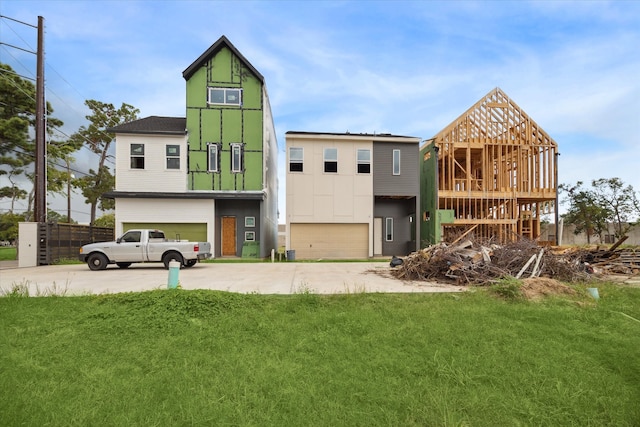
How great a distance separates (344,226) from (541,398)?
1685 centimetres

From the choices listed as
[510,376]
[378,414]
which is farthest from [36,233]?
[510,376]

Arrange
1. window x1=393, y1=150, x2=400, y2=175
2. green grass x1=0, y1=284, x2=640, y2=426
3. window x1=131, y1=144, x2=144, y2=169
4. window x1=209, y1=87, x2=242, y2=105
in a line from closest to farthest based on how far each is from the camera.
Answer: green grass x1=0, y1=284, x2=640, y2=426
window x1=131, y1=144, x2=144, y2=169
window x1=209, y1=87, x2=242, y2=105
window x1=393, y1=150, x2=400, y2=175

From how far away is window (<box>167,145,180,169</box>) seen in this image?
18750 millimetres

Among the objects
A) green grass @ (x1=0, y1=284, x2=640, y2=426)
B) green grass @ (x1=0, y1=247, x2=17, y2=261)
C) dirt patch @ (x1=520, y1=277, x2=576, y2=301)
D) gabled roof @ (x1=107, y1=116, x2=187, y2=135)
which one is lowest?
green grass @ (x1=0, y1=247, x2=17, y2=261)

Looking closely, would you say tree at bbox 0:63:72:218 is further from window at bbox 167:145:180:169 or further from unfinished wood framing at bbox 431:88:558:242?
unfinished wood framing at bbox 431:88:558:242

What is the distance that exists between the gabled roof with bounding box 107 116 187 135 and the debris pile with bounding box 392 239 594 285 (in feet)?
51.5

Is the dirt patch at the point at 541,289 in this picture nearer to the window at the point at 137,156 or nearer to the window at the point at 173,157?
the window at the point at 173,157

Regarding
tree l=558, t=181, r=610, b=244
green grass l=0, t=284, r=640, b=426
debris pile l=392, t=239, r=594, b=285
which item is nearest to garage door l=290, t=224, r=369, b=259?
debris pile l=392, t=239, r=594, b=285

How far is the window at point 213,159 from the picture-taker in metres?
19.0

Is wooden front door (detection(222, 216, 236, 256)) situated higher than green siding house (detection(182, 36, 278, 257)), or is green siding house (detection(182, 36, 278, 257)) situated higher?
green siding house (detection(182, 36, 278, 257))

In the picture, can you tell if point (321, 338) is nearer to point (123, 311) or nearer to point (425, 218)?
point (123, 311)

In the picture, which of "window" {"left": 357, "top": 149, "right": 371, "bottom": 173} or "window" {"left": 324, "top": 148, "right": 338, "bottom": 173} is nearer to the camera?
"window" {"left": 324, "top": 148, "right": 338, "bottom": 173}

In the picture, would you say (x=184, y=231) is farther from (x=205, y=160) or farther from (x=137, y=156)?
(x=137, y=156)

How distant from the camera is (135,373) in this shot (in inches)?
151
